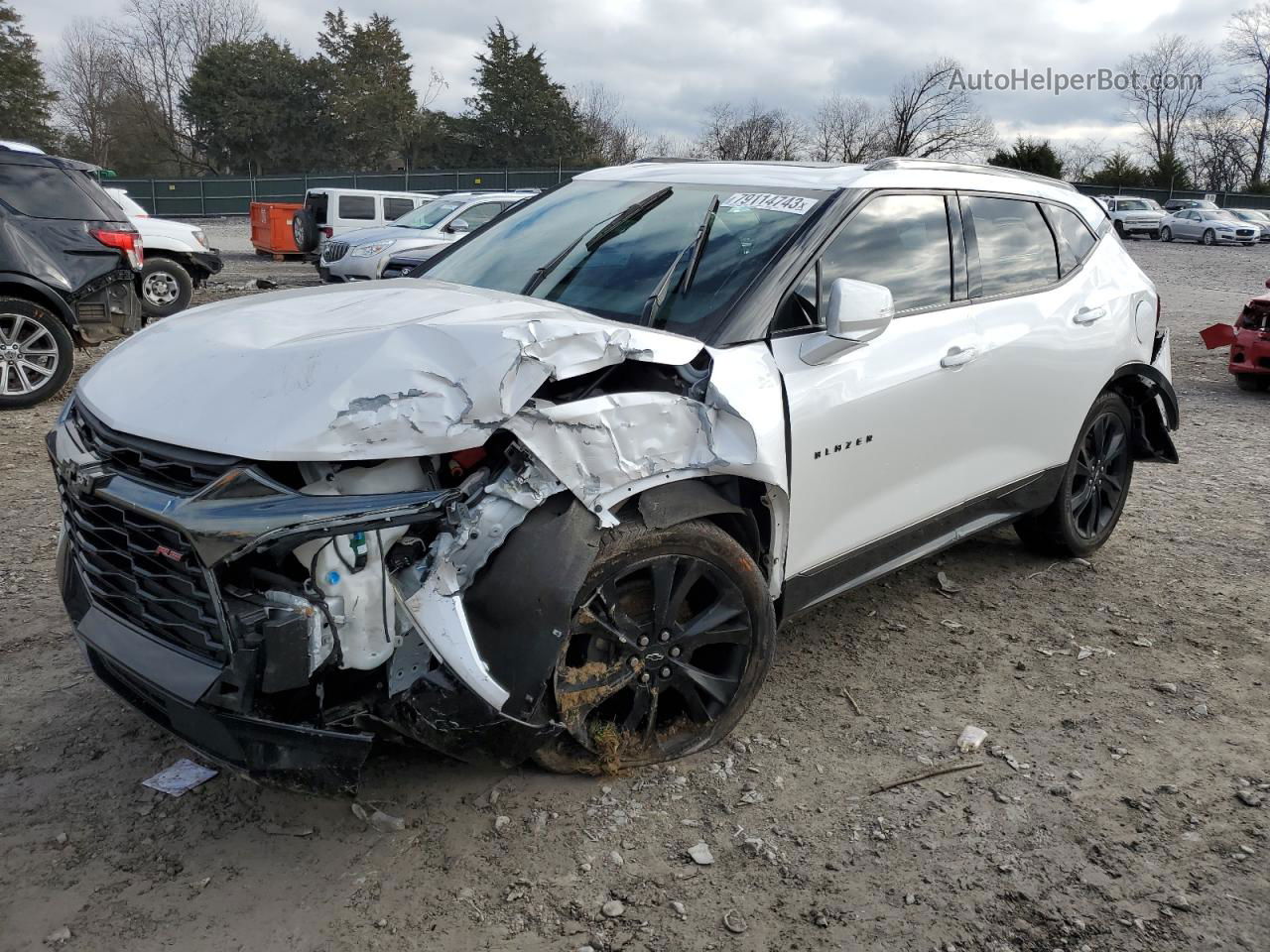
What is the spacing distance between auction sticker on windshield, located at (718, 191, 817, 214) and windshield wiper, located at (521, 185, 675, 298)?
0.97 ft

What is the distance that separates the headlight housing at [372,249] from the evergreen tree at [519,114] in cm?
3628

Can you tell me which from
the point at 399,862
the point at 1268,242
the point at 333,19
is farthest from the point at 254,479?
the point at 333,19

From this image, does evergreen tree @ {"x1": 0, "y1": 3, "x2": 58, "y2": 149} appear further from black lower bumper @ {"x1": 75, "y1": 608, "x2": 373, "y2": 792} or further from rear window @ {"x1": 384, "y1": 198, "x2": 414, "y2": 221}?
black lower bumper @ {"x1": 75, "y1": 608, "x2": 373, "y2": 792}

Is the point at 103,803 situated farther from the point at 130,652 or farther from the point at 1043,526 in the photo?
the point at 1043,526

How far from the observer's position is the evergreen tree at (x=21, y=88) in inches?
1817

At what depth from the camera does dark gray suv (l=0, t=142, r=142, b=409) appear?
769 cm

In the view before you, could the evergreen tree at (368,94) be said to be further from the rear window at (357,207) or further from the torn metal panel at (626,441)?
the torn metal panel at (626,441)

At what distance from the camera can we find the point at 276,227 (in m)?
23.6

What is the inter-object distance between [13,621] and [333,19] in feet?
189

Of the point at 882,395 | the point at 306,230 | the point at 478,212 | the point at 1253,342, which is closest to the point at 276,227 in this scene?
the point at 306,230

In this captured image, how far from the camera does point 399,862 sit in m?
2.66

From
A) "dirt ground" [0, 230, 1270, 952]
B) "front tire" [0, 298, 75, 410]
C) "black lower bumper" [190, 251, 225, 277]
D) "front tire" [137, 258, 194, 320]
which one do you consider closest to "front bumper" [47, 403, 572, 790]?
"dirt ground" [0, 230, 1270, 952]

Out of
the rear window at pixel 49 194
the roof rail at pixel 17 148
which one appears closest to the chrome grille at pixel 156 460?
the rear window at pixel 49 194

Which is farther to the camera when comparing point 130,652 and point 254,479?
point 130,652
